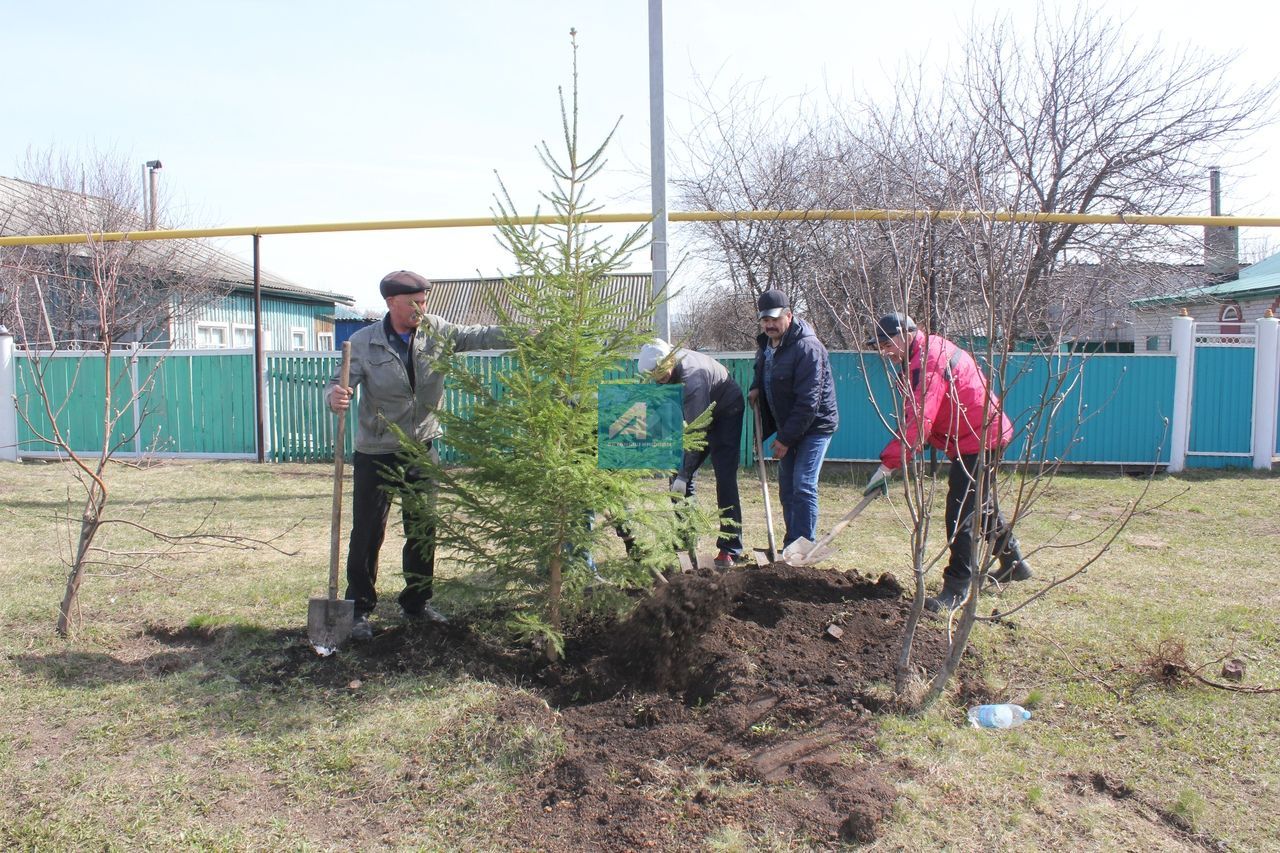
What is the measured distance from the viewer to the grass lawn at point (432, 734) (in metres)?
2.77

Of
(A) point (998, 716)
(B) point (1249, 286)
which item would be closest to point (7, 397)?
(A) point (998, 716)

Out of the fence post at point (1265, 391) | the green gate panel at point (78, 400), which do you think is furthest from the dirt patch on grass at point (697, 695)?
the green gate panel at point (78, 400)

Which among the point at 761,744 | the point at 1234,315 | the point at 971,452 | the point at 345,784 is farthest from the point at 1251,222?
the point at 1234,315

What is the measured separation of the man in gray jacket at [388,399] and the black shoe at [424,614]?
0.07 metres

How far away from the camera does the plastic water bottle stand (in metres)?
3.43

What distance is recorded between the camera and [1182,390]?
35.9 feet

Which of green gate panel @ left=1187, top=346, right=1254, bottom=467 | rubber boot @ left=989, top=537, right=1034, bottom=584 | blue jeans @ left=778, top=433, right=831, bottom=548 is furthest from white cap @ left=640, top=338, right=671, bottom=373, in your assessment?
green gate panel @ left=1187, top=346, right=1254, bottom=467

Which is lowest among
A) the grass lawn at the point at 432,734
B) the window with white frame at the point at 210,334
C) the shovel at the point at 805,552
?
the grass lawn at the point at 432,734

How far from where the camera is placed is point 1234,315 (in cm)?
2086

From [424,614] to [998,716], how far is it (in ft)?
9.29

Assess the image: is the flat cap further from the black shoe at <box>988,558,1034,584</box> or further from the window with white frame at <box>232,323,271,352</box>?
the window with white frame at <box>232,323,271,352</box>

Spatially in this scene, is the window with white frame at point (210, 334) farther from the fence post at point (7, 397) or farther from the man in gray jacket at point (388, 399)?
the man in gray jacket at point (388, 399)

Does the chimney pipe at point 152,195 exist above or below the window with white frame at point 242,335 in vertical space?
above

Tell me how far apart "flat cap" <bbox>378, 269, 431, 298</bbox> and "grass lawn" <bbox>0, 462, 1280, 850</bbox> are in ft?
5.83
